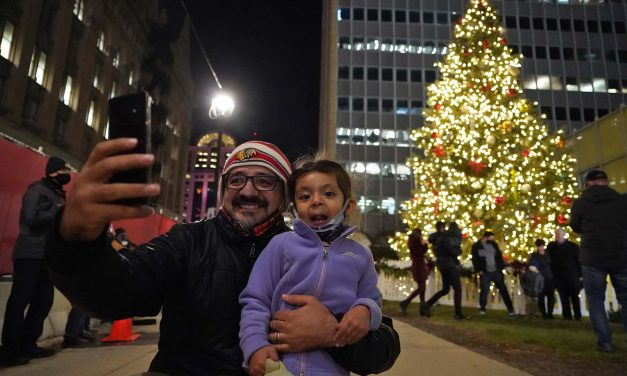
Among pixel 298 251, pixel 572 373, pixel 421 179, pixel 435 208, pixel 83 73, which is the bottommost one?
pixel 572 373

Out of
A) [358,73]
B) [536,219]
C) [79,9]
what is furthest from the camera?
[358,73]

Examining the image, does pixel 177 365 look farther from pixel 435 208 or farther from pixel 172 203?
pixel 172 203

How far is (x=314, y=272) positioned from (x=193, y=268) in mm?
610

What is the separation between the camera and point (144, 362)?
15.7 ft

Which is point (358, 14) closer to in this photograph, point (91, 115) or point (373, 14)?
point (373, 14)

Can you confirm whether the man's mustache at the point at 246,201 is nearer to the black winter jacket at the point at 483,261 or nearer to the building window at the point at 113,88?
the black winter jacket at the point at 483,261

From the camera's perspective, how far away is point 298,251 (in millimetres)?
2057

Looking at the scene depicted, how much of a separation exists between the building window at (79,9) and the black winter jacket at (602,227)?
32547mm

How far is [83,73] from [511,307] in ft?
104

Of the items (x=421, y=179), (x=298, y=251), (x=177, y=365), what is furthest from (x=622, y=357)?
(x=421, y=179)

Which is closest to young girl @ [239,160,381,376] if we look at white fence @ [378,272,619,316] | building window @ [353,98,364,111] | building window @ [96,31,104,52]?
white fence @ [378,272,619,316]

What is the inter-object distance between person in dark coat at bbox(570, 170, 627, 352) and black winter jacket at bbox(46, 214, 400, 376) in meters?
5.07

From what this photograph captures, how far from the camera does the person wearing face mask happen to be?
444 cm

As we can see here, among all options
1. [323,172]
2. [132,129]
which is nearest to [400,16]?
[323,172]
